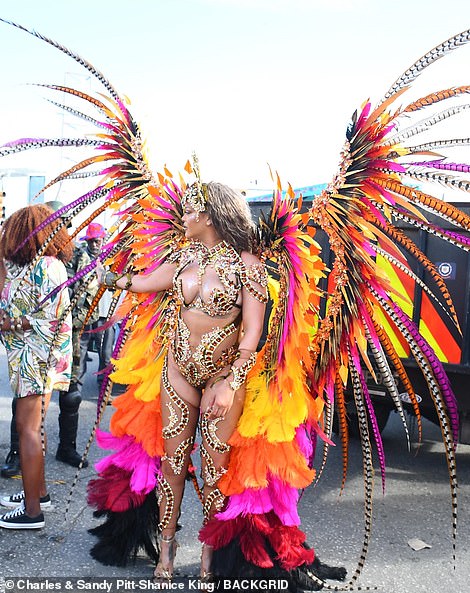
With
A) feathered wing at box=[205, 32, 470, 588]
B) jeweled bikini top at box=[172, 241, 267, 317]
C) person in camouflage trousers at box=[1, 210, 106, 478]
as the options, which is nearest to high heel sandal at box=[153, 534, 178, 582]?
feathered wing at box=[205, 32, 470, 588]

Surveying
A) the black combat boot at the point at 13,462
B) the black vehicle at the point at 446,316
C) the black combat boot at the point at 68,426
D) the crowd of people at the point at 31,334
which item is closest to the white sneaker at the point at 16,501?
the crowd of people at the point at 31,334

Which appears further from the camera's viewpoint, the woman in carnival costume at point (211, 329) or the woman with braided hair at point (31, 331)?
the woman with braided hair at point (31, 331)

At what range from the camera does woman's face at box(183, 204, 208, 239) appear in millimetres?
2836

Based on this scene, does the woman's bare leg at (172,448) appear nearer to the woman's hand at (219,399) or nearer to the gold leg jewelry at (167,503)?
the gold leg jewelry at (167,503)

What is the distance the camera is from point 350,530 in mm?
3828

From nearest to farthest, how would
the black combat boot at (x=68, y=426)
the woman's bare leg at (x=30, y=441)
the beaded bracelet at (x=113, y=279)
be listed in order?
1. the beaded bracelet at (x=113, y=279)
2. the woman's bare leg at (x=30, y=441)
3. the black combat boot at (x=68, y=426)

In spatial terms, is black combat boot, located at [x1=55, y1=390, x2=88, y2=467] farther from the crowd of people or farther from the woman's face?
the woman's face

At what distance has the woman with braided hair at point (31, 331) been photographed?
3.42 meters

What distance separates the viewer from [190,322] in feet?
9.37

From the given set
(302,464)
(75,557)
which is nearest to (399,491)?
(302,464)

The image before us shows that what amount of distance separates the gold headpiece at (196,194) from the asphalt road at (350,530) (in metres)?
1.74

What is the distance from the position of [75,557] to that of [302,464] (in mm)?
1280

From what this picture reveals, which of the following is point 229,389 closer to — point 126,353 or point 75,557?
point 126,353

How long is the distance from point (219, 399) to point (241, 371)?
0.49 ft
